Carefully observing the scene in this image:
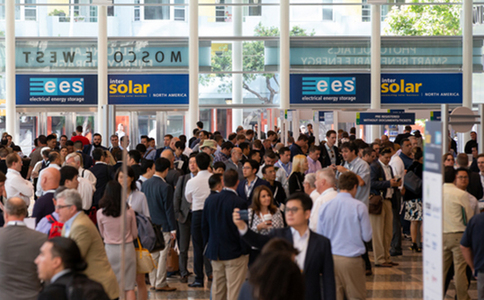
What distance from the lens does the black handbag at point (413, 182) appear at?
8.61 metres

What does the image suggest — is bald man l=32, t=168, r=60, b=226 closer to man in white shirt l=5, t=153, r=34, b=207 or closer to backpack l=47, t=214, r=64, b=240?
backpack l=47, t=214, r=64, b=240

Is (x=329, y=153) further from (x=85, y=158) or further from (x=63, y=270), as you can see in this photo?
(x=63, y=270)

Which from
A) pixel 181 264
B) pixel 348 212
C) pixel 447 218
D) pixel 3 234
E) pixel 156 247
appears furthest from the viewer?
pixel 181 264

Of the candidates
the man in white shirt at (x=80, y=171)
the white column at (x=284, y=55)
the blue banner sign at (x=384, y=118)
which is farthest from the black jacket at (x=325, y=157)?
the white column at (x=284, y=55)

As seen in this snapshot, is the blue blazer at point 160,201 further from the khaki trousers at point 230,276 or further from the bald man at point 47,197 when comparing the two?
the bald man at point 47,197

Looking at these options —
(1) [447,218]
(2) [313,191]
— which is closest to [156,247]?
(2) [313,191]

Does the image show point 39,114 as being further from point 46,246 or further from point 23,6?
point 46,246

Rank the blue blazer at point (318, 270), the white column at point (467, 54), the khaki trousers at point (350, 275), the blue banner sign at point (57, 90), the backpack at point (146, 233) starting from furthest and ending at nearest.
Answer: the white column at point (467, 54) → the blue banner sign at point (57, 90) → the backpack at point (146, 233) → the khaki trousers at point (350, 275) → the blue blazer at point (318, 270)

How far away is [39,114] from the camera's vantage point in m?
21.2

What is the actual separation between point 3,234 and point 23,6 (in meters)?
18.5

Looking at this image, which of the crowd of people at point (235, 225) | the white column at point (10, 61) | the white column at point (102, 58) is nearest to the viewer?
the crowd of people at point (235, 225)

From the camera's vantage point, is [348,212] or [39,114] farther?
[39,114]

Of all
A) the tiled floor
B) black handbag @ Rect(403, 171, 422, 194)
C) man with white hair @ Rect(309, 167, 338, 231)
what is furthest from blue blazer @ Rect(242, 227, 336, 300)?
black handbag @ Rect(403, 171, 422, 194)

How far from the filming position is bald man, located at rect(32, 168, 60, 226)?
543cm
